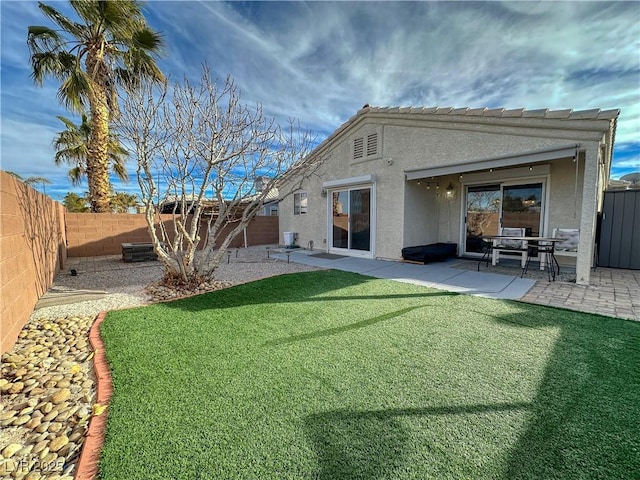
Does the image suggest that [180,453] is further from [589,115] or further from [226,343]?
[589,115]

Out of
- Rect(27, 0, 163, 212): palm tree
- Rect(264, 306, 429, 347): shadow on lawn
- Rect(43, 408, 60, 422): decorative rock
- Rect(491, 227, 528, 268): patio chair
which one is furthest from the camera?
Rect(27, 0, 163, 212): palm tree

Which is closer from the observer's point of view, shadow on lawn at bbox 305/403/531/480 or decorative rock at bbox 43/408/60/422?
shadow on lawn at bbox 305/403/531/480

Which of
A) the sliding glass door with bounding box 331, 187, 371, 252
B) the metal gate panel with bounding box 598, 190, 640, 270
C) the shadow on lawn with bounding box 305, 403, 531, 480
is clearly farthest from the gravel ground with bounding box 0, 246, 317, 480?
the metal gate panel with bounding box 598, 190, 640, 270

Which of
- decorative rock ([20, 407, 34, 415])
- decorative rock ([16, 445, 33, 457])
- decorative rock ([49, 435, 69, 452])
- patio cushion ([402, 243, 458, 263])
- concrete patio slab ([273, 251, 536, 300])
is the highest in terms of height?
patio cushion ([402, 243, 458, 263])

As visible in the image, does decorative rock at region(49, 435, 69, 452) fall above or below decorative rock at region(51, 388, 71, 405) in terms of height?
below

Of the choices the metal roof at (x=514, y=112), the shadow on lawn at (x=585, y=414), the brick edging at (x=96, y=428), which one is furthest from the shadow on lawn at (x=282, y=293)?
the metal roof at (x=514, y=112)

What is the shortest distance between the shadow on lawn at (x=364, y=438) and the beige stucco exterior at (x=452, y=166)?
21.0 ft

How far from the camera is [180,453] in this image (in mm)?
1820

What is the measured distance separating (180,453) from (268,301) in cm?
338

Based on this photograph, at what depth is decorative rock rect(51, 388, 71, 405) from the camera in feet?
7.95

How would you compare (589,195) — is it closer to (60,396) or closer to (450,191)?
(450,191)

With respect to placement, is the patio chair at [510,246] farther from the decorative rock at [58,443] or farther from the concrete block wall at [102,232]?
the concrete block wall at [102,232]

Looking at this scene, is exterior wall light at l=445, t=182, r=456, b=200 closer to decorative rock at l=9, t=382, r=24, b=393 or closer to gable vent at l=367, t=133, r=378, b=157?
gable vent at l=367, t=133, r=378, b=157

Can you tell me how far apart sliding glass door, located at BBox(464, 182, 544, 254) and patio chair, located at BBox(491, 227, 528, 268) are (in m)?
0.26
